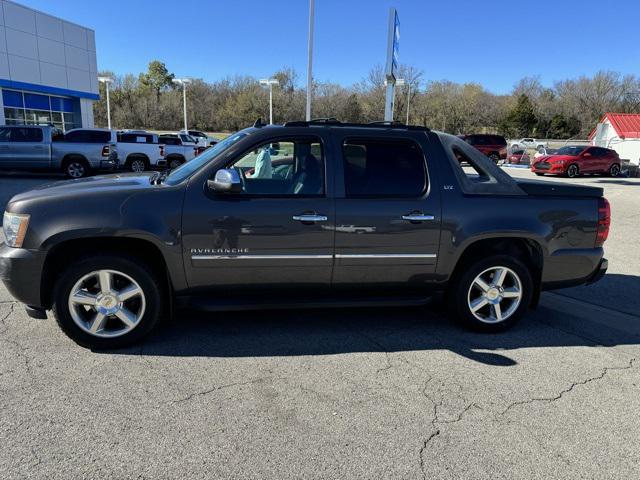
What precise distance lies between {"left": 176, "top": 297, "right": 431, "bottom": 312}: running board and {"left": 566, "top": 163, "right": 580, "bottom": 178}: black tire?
23523 millimetres

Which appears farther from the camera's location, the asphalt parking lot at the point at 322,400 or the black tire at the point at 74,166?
the black tire at the point at 74,166

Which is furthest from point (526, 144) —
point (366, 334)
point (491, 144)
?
point (366, 334)

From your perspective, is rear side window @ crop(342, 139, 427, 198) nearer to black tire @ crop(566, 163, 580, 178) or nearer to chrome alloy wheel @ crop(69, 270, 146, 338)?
chrome alloy wheel @ crop(69, 270, 146, 338)

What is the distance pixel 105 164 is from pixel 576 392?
17.4 meters

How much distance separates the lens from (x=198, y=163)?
161 inches

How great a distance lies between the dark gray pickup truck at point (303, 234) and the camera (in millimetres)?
3705

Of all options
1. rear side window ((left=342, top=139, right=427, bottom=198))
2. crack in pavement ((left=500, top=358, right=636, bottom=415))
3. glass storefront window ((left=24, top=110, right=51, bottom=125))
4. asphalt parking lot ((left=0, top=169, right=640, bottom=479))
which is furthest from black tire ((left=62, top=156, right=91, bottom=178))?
crack in pavement ((left=500, top=358, right=636, bottom=415))

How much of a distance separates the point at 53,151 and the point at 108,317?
15.7m

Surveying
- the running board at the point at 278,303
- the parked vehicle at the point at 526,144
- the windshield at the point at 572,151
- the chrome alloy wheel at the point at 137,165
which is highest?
the parked vehicle at the point at 526,144

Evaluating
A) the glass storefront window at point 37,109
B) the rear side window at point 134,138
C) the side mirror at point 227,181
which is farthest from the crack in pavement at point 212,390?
the glass storefront window at point 37,109

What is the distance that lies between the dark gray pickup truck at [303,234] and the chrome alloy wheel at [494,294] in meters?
0.01

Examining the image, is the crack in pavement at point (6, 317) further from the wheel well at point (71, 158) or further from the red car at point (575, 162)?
the red car at point (575, 162)

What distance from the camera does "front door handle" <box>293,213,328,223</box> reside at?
3885mm

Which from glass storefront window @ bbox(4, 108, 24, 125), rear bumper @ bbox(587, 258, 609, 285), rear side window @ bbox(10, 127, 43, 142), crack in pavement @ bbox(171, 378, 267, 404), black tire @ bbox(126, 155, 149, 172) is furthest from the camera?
glass storefront window @ bbox(4, 108, 24, 125)
